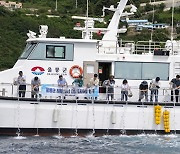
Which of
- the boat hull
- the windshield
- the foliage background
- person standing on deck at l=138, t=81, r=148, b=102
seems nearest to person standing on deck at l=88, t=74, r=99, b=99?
the boat hull

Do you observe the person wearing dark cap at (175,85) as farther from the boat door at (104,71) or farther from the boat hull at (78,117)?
the boat door at (104,71)

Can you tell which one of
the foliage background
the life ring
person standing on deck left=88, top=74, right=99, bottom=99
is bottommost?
person standing on deck left=88, top=74, right=99, bottom=99

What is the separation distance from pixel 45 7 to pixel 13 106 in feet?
275

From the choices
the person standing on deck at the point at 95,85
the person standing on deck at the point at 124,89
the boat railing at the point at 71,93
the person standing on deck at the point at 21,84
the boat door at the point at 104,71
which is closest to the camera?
the person standing on deck at the point at 21,84

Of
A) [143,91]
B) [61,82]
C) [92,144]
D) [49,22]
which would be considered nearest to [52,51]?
[61,82]

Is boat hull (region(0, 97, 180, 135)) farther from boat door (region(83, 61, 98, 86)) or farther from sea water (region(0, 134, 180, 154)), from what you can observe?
boat door (region(83, 61, 98, 86))

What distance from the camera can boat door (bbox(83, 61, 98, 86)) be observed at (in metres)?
25.5

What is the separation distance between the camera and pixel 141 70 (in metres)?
25.9

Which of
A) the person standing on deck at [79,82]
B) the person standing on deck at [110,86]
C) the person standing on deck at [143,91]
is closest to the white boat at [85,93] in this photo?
the person standing on deck at [79,82]

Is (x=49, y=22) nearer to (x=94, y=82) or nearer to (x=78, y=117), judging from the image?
(x=94, y=82)

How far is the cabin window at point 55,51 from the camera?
25.4 metres

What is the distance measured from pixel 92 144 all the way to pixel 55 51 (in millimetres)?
4644

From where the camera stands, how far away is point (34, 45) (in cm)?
2542

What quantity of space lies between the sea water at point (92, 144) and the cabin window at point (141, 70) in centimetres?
254
